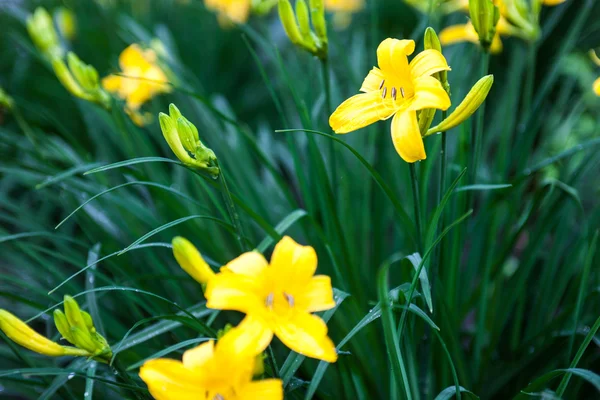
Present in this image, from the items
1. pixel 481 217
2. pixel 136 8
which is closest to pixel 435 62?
pixel 481 217

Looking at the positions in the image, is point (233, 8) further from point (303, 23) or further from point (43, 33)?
point (303, 23)

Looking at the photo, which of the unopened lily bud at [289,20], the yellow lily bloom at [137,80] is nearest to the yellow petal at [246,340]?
the unopened lily bud at [289,20]

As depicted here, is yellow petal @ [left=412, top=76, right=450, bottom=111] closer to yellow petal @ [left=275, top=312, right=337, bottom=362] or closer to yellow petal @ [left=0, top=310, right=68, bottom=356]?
yellow petal @ [left=275, top=312, right=337, bottom=362]

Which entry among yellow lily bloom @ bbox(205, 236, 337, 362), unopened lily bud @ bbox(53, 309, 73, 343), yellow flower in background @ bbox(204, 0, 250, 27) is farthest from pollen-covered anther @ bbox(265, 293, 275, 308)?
yellow flower in background @ bbox(204, 0, 250, 27)

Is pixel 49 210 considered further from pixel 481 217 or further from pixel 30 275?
pixel 481 217

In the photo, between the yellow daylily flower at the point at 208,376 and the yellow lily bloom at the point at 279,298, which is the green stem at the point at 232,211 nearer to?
the yellow lily bloom at the point at 279,298

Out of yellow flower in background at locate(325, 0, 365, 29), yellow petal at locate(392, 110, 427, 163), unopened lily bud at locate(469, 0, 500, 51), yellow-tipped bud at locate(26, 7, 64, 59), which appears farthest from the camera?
yellow flower in background at locate(325, 0, 365, 29)

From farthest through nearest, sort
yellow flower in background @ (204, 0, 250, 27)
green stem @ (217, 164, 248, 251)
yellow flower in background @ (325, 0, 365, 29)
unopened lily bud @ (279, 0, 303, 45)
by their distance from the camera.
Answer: yellow flower in background @ (325, 0, 365, 29)
yellow flower in background @ (204, 0, 250, 27)
unopened lily bud @ (279, 0, 303, 45)
green stem @ (217, 164, 248, 251)
